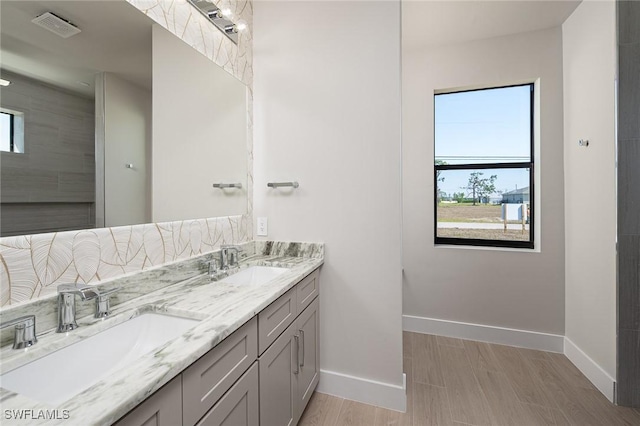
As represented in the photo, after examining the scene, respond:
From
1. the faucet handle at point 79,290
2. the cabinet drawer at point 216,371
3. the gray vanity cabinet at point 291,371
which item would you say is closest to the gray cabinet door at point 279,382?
the gray vanity cabinet at point 291,371

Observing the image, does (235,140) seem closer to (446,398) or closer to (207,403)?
(207,403)

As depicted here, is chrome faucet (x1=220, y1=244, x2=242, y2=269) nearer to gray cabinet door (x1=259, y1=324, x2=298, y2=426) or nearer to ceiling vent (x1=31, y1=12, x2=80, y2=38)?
gray cabinet door (x1=259, y1=324, x2=298, y2=426)

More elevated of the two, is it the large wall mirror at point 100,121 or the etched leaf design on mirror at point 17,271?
the large wall mirror at point 100,121

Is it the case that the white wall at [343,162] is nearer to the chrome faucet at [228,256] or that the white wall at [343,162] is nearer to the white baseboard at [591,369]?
the chrome faucet at [228,256]

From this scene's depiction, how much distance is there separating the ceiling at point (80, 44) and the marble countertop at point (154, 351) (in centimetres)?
79

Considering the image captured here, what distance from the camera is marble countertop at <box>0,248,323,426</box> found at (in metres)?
0.51

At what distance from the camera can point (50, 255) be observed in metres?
0.87

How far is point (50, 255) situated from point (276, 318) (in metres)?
0.83

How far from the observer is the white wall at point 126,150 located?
106 cm

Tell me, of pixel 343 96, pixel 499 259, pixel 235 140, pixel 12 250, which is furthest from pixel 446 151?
pixel 12 250

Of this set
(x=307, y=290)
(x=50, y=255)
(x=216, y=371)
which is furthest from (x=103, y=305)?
(x=307, y=290)

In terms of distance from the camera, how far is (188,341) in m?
0.78

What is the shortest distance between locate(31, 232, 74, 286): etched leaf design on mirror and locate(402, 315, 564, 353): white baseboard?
2.66 m

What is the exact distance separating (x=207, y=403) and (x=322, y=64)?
1.93 meters
